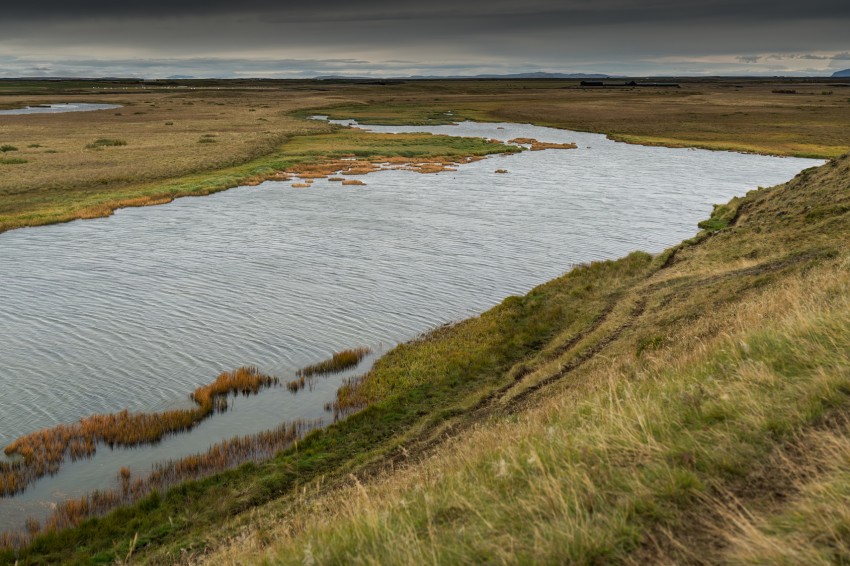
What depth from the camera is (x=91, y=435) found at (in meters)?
14.2

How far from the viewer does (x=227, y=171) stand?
57219 millimetres

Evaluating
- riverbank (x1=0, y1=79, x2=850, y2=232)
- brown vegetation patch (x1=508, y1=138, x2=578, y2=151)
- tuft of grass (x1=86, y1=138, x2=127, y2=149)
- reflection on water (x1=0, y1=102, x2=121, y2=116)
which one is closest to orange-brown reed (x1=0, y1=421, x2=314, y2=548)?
riverbank (x1=0, y1=79, x2=850, y2=232)

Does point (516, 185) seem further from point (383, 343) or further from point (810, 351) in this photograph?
point (810, 351)

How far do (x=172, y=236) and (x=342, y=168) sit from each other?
27.4m

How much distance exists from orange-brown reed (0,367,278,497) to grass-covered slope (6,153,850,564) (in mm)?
2584

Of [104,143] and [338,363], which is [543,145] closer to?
[104,143]

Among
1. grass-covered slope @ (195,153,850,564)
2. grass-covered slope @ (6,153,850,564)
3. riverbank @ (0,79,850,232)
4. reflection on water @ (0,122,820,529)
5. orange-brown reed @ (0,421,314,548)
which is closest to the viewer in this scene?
grass-covered slope @ (195,153,850,564)

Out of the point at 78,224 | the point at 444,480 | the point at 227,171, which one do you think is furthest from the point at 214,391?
the point at 227,171

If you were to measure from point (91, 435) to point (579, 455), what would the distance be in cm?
1167

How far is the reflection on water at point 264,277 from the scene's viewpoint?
1634 cm

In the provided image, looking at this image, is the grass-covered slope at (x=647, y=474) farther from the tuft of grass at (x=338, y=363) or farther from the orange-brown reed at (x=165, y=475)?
the tuft of grass at (x=338, y=363)

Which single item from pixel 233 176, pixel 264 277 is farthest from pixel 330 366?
pixel 233 176

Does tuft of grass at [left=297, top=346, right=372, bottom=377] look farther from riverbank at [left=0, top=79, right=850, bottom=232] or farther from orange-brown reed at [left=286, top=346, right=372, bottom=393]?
riverbank at [left=0, top=79, right=850, bottom=232]

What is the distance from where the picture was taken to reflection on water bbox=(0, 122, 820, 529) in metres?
16.3
